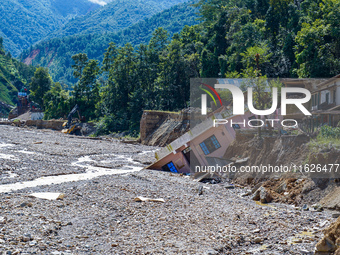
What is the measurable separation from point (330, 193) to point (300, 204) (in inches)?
52.2

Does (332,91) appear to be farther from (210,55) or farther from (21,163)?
(210,55)

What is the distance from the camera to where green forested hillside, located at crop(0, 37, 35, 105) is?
5667 inches

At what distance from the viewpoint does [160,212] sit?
15461 millimetres

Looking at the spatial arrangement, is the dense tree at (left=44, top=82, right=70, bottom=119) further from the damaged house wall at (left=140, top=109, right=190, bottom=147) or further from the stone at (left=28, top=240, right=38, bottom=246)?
the stone at (left=28, top=240, right=38, bottom=246)

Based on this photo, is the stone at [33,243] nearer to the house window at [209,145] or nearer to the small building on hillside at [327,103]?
the small building on hillside at [327,103]

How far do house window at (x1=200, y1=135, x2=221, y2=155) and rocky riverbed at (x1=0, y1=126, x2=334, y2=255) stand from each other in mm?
6078

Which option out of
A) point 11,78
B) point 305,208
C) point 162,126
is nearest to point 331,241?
point 305,208

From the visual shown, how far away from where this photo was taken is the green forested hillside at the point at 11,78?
472 ft

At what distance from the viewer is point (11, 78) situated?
154 meters

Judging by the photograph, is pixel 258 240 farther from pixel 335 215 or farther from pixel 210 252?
pixel 335 215

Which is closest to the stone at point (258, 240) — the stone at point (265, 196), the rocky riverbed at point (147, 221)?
the rocky riverbed at point (147, 221)

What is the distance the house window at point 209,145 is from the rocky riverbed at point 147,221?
6.08m

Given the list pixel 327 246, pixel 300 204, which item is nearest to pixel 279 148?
pixel 300 204

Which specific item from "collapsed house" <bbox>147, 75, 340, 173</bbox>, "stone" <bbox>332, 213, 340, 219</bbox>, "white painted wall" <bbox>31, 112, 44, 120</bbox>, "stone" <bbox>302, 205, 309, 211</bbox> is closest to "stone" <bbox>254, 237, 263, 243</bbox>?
"stone" <bbox>332, 213, 340, 219</bbox>
